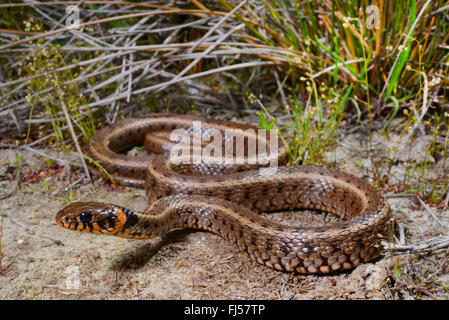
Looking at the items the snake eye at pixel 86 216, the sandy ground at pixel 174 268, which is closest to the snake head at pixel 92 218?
the snake eye at pixel 86 216

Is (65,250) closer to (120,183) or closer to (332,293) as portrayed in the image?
(120,183)

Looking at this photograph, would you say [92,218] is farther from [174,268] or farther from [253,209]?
[253,209]

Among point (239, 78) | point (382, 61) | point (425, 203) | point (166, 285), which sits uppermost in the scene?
point (382, 61)

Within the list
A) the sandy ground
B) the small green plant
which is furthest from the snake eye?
the small green plant

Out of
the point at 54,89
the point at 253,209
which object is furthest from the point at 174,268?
the point at 54,89

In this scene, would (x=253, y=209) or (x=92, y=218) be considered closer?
(x=92, y=218)

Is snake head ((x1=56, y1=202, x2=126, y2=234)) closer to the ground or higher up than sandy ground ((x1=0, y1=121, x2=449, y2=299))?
higher up

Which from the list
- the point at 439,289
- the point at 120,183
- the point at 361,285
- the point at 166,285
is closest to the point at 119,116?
the point at 120,183

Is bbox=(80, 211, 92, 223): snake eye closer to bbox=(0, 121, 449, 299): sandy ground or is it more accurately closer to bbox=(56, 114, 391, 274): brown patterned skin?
bbox=(56, 114, 391, 274): brown patterned skin
